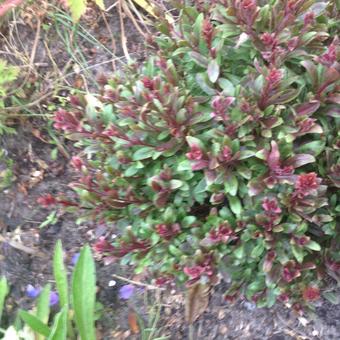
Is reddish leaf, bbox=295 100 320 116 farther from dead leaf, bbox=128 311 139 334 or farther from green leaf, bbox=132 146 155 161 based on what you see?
dead leaf, bbox=128 311 139 334

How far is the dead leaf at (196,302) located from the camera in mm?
2086

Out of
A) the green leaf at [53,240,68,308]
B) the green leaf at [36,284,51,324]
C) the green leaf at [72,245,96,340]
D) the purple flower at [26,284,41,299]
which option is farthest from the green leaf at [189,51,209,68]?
the purple flower at [26,284,41,299]

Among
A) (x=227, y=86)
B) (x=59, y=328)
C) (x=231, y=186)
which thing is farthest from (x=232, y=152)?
A: (x=59, y=328)

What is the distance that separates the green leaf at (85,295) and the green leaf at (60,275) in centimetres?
9

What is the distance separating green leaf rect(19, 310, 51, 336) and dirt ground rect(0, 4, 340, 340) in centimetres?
27

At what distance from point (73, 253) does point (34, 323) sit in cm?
42

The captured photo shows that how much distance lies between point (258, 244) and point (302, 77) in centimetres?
50

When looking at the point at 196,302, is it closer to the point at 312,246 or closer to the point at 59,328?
the point at 59,328

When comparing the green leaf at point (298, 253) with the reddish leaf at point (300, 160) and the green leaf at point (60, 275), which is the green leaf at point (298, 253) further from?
the green leaf at point (60, 275)

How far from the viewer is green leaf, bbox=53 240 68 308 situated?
2170 mm

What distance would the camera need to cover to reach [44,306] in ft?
7.14

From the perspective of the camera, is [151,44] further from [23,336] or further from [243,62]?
[23,336]

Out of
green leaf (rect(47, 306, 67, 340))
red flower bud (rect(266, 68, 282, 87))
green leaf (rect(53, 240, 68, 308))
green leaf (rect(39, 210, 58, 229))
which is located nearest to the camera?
red flower bud (rect(266, 68, 282, 87))

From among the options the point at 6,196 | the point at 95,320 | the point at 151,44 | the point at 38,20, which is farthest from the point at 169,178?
the point at 38,20
